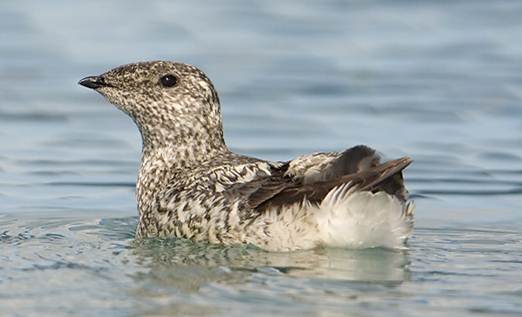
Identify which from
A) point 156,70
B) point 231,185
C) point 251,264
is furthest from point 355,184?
point 156,70

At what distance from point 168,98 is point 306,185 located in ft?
6.07

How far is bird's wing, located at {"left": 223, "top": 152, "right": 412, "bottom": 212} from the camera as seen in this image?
34.7 ft

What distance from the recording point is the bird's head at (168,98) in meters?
12.4

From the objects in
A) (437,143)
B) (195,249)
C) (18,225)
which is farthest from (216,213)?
(437,143)

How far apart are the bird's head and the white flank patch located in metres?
1.83

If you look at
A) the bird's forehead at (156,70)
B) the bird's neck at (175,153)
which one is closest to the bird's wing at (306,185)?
the bird's neck at (175,153)

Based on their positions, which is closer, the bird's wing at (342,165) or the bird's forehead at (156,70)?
the bird's wing at (342,165)

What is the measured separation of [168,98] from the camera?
1235 cm

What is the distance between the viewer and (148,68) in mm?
12422

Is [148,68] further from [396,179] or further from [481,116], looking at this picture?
[481,116]

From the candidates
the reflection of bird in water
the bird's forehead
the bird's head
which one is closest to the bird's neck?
the bird's head

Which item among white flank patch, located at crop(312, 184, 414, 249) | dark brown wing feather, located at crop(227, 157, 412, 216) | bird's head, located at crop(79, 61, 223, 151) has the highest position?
bird's head, located at crop(79, 61, 223, 151)

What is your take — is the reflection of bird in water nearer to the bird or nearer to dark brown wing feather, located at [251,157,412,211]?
the bird

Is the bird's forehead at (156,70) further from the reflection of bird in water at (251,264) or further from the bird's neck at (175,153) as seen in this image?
the reflection of bird in water at (251,264)
